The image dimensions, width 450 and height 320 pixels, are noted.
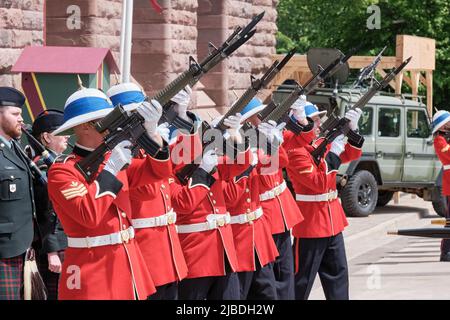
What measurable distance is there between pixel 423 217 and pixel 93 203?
13.2 meters

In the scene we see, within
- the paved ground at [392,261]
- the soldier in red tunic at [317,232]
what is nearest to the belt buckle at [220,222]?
the soldier in red tunic at [317,232]

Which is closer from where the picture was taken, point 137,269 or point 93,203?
point 93,203

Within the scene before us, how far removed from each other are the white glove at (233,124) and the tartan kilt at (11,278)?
171 cm

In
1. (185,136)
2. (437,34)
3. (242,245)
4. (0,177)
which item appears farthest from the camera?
(437,34)

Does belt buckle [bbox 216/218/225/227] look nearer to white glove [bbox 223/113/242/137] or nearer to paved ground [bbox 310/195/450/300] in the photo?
white glove [bbox 223/113/242/137]

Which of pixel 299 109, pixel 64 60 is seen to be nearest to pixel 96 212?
pixel 64 60

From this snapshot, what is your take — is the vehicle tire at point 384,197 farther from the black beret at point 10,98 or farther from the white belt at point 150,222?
the black beret at point 10,98

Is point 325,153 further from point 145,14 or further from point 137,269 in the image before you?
point 145,14

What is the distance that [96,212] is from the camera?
18.8 feet

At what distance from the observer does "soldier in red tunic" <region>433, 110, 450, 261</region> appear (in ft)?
43.0

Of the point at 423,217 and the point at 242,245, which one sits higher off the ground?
the point at 242,245

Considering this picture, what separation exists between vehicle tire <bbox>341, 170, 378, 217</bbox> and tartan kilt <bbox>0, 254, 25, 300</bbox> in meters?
10.4

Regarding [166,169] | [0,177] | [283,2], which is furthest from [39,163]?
[283,2]

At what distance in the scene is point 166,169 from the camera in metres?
6.30
